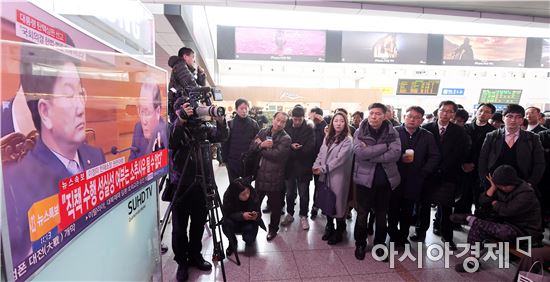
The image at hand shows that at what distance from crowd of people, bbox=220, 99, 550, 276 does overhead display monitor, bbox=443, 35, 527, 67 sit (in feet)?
14.5

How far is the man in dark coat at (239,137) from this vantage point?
324 cm

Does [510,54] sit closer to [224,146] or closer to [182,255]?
[224,146]

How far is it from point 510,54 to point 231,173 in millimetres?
7814

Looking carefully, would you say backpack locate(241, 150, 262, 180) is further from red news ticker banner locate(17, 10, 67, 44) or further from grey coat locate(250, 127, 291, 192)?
red news ticker banner locate(17, 10, 67, 44)

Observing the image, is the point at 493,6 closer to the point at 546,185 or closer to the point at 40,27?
the point at 546,185

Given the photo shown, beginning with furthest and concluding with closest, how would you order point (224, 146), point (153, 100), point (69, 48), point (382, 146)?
point (224, 146), point (382, 146), point (153, 100), point (69, 48)

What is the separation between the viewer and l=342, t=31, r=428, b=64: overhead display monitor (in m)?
6.54

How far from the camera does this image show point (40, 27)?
2.69 feet

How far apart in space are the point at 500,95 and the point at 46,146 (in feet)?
45.5

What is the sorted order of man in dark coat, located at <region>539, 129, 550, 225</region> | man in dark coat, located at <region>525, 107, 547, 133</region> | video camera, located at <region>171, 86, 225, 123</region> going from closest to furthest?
video camera, located at <region>171, 86, 225, 123</region> < man in dark coat, located at <region>539, 129, 550, 225</region> < man in dark coat, located at <region>525, 107, 547, 133</region>

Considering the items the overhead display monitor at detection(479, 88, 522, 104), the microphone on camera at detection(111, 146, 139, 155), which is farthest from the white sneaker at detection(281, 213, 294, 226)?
the overhead display monitor at detection(479, 88, 522, 104)

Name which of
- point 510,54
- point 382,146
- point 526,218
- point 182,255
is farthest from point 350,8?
point 510,54

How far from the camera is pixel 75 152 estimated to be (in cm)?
93

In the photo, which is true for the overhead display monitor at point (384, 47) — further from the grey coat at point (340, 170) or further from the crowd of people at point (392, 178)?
the grey coat at point (340, 170)
